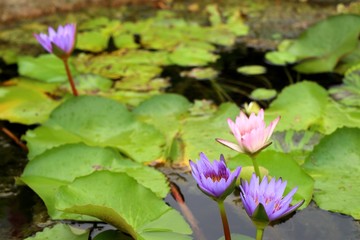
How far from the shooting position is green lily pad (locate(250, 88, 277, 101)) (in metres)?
1.79

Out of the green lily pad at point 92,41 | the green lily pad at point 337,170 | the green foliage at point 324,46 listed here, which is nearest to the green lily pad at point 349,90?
the green foliage at point 324,46

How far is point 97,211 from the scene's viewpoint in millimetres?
1020

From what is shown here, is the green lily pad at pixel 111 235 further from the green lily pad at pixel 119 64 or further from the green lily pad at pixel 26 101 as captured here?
the green lily pad at pixel 119 64

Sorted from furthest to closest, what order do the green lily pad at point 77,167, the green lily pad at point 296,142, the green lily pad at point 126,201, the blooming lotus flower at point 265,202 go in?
the green lily pad at point 296,142 → the green lily pad at point 77,167 → the green lily pad at point 126,201 → the blooming lotus flower at point 265,202

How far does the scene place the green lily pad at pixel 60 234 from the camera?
1.09 meters

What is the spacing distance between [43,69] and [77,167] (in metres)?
0.81

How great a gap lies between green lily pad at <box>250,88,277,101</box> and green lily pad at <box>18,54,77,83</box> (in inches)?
27.5

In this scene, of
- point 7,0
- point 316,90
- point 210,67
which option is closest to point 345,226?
point 316,90

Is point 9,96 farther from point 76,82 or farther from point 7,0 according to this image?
point 7,0

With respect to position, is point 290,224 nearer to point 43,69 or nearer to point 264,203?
point 264,203

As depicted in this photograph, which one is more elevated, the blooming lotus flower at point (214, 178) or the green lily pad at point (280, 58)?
the blooming lotus flower at point (214, 178)

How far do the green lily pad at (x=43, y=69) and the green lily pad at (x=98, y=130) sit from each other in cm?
43

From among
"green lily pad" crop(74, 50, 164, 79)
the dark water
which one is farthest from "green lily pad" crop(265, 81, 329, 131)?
"green lily pad" crop(74, 50, 164, 79)

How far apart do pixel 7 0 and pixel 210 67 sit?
4.46ft
